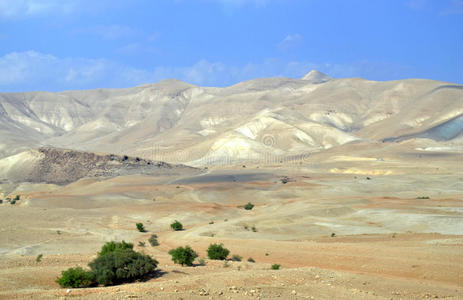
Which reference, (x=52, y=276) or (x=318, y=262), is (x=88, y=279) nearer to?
(x=52, y=276)

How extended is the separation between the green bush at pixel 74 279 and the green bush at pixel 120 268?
1.25 feet

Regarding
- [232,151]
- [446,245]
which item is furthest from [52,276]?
[232,151]

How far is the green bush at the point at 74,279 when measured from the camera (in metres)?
15.5

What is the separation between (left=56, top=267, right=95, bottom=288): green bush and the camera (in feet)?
50.8

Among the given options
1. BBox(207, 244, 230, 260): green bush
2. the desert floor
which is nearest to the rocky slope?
the desert floor

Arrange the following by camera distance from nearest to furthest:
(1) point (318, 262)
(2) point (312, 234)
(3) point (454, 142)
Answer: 1. (1) point (318, 262)
2. (2) point (312, 234)
3. (3) point (454, 142)

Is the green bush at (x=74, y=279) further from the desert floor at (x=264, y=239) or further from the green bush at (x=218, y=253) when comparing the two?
the green bush at (x=218, y=253)

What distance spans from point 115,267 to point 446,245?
55.4ft

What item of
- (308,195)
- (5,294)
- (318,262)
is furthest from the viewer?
(308,195)

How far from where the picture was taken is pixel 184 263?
21078mm

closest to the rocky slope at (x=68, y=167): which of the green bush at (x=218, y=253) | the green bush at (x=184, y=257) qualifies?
the green bush at (x=218, y=253)

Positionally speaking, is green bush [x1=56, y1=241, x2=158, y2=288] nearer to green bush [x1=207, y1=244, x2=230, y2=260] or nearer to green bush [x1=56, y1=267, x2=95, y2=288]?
green bush [x1=56, y1=267, x2=95, y2=288]

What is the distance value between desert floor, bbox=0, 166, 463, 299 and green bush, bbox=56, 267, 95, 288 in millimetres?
494

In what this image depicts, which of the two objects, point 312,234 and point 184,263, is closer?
point 184,263
